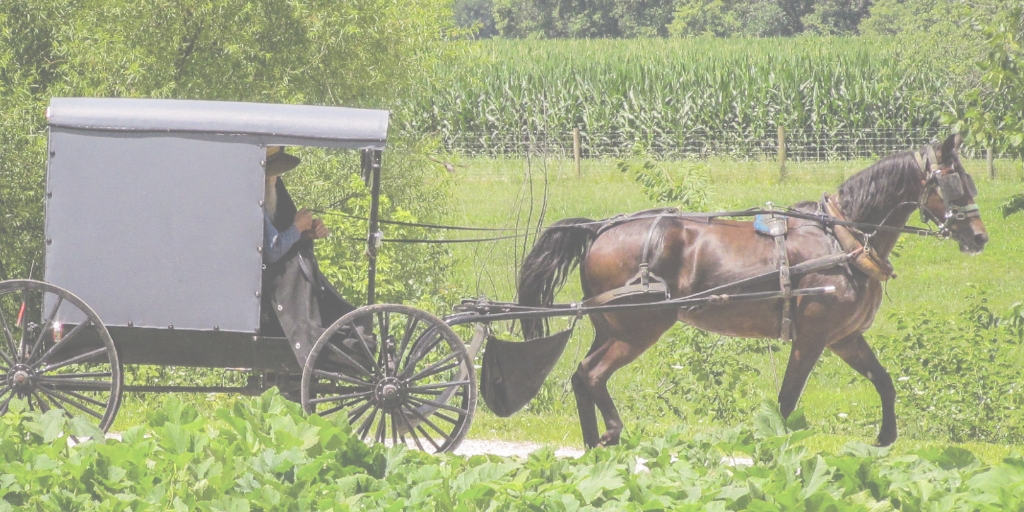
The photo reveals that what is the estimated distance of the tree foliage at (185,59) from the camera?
11.1m

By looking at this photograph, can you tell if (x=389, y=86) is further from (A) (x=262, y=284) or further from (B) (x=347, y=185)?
(A) (x=262, y=284)

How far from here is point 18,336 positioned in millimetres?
11211

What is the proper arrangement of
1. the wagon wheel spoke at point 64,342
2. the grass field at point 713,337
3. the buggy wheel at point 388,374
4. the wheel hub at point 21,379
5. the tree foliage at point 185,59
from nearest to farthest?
1. the wagon wheel spoke at point 64,342
2. the buggy wheel at point 388,374
3. the wheel hub at point 21,379
4. the grass field at point 713,337
5. the tree foliage at point 185,59

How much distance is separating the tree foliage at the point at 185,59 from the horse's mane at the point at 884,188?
5.33 meters

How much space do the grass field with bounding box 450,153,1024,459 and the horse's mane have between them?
1.55 metres

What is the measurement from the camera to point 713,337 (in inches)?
407

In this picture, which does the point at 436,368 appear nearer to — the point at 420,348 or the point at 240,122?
the point at 420,348

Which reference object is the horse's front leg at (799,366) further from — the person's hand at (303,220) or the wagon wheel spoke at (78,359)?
the wagon wheel spoke at (78,359)

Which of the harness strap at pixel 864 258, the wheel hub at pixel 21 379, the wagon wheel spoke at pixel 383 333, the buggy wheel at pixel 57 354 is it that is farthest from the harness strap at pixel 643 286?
the wheel hub at pixel 21 379

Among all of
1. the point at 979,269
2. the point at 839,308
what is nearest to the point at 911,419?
the point at 839,308

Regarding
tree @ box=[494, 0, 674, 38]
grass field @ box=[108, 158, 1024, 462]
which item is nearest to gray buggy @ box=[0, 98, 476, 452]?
grass field @ box=[108, 158, 1024, 462]

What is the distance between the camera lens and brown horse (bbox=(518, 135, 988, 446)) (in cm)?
753

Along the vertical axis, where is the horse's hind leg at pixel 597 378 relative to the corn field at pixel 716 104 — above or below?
below

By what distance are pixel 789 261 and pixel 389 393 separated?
2.49 m
